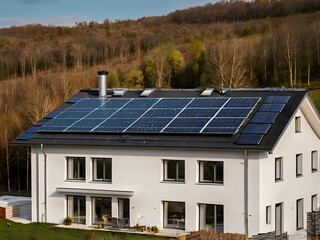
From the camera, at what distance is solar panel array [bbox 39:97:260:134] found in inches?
916

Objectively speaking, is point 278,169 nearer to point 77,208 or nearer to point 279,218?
point 279,218

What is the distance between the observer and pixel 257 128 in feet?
71.9

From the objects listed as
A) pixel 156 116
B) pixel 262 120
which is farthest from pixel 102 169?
pixel 262 120

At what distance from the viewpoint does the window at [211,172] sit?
2233 centimetres

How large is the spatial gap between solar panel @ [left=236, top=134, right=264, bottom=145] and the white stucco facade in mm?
446

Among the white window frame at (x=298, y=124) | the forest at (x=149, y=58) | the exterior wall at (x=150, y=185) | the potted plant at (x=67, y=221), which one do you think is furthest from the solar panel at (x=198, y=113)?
the forest at (x=149, y=58)

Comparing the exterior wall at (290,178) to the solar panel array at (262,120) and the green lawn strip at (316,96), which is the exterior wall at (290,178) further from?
the green lawn strip at (316,96)

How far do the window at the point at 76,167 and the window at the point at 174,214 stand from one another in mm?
4096

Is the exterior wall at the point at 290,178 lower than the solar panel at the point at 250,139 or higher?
lower

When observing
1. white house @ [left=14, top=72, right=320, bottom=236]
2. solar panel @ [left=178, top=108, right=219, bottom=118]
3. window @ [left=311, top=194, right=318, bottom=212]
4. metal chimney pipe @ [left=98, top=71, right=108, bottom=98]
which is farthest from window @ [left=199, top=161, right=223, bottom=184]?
metal chimney pipe @ [left=98, top=71, right=108, bottom=98]

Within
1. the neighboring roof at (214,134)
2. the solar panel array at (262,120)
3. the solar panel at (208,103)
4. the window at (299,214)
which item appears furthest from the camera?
the solar panel at (208,103)

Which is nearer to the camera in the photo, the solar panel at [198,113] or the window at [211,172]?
the window at [211,172]

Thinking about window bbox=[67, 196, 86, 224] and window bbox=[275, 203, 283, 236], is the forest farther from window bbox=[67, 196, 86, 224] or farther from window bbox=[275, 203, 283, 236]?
window bbox=[275, 203, 283, 236]

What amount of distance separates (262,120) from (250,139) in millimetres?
1451
